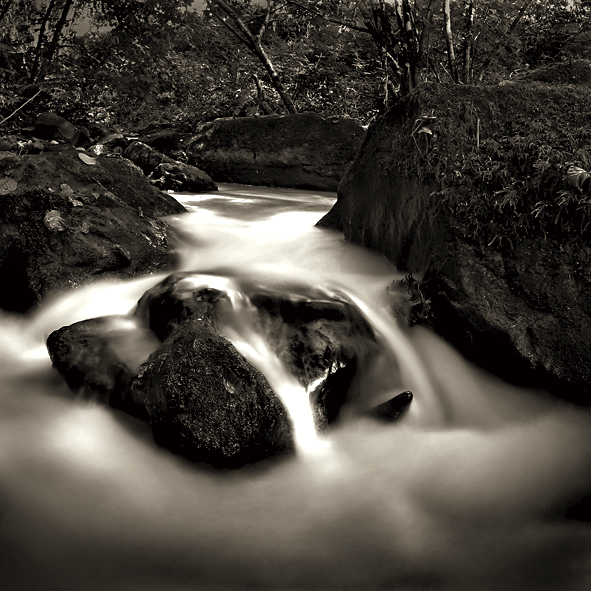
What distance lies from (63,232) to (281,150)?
18.6 ft

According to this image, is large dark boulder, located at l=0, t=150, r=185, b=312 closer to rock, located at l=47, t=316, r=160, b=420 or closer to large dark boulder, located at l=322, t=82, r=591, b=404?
rock, located at l=47, t=316, r=160, b=420

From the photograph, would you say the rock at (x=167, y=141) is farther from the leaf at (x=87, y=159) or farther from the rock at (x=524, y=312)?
A: the rock at (x=524, y=312)

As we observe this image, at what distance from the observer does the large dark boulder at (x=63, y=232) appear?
14.8 feet

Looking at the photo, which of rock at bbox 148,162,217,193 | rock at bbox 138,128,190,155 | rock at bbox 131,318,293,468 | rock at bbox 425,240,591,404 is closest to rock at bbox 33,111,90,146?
rock at bbox 138,128,190,155

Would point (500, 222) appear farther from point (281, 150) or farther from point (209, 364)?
point (281, 150)

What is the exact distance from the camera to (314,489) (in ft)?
9.66

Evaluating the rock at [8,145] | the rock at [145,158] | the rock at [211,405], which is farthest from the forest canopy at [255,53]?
the rock at [211,405]

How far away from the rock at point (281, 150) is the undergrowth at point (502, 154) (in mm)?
4778

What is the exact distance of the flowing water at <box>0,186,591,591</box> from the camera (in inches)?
94.5

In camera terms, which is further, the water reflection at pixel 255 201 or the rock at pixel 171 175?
the rock at pixel 171 175

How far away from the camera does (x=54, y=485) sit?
284 centimetres

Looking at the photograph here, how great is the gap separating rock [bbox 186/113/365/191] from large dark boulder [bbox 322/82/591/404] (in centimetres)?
477

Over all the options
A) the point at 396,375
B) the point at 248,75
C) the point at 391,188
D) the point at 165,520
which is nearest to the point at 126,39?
the point at 248,75

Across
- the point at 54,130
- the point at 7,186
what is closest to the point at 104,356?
the point at 7,186
